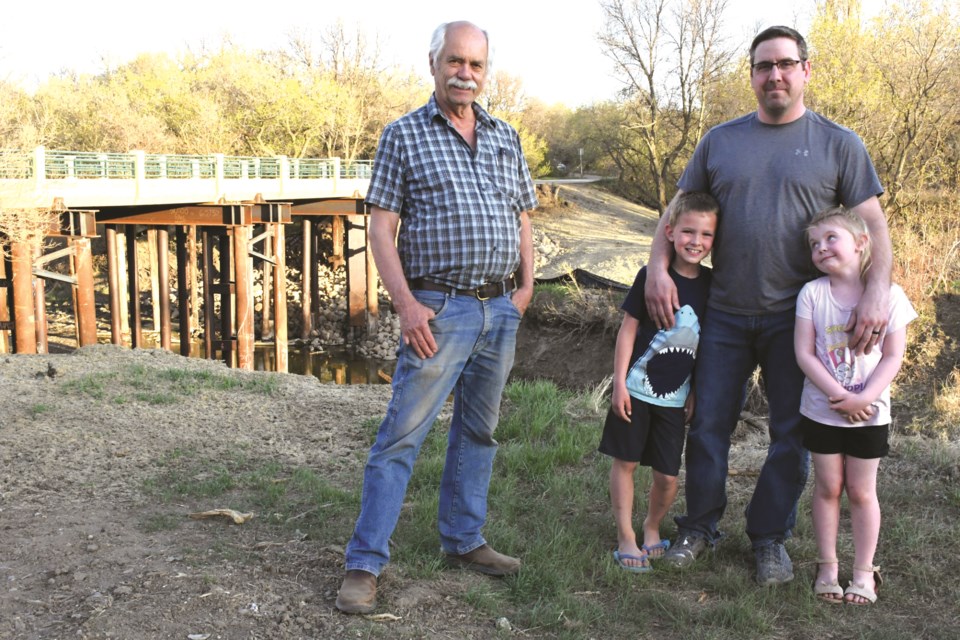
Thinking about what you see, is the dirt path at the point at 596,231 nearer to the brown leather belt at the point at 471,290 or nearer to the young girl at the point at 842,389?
the young girl at the point at 842,389

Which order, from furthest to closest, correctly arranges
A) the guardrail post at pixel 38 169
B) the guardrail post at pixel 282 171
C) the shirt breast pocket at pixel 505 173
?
the guardrail post at pixel 282 171 < the guardrail post at pixel 38 169 < the shirt breast pocket at pixel 505 173

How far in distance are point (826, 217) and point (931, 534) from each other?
1788 mm

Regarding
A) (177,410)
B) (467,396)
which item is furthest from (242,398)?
(467,396)

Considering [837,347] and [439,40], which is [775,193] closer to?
[837,347]

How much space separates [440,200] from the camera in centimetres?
320

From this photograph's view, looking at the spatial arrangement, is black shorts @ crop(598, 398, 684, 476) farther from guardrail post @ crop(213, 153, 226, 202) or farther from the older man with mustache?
guardrail post @ crop(213, 153, 226, 202)

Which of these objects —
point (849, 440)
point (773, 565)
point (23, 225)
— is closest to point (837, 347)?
point (849, 440)

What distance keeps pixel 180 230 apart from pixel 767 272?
1970 centimetres

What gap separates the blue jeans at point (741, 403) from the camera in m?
3.58

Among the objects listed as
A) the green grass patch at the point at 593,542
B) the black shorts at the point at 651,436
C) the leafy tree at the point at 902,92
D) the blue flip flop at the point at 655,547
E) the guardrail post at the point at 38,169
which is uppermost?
the leafy tree at the point at 902,92

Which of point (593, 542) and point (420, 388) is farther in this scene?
point (593, 542)

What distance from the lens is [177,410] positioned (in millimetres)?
6461

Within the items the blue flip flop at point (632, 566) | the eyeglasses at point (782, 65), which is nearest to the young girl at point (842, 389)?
the eyeglasses at point (782, 65)

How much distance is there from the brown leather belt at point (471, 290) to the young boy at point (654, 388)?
60cm
